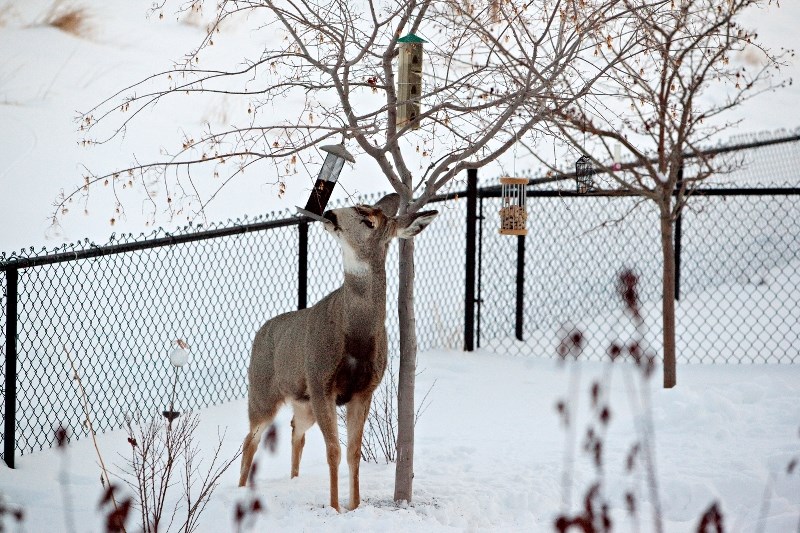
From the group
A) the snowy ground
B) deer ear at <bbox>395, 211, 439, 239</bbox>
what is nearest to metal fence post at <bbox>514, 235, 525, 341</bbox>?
the snowy ground

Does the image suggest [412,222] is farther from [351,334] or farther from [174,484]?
[174,484]

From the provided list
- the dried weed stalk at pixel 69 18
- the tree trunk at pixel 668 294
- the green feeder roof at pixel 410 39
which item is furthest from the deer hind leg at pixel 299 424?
the dried weed stalk at pixel 69 18

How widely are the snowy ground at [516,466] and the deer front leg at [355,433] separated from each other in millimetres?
114

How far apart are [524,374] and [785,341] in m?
3.01

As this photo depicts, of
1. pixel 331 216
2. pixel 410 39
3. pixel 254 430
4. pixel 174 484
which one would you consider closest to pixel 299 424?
pixel 254 430

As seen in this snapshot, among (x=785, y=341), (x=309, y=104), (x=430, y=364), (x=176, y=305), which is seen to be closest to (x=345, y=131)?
(x=309, y=104)

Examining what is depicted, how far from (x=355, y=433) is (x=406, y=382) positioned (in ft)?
1.47

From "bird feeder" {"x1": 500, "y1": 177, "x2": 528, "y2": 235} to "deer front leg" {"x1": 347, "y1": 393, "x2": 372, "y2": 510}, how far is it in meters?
3.64

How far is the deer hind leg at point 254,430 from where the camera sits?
4957mm

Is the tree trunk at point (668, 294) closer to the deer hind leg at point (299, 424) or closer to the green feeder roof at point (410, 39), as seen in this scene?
the green feeder roof at point (410, 39)

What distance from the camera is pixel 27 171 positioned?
12148mm

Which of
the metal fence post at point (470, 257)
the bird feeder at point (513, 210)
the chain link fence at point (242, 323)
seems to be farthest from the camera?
the metal fence post at point (470, 257)

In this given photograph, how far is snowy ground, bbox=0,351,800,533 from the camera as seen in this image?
462cm

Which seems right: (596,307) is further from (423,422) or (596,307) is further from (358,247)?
(358,247)
